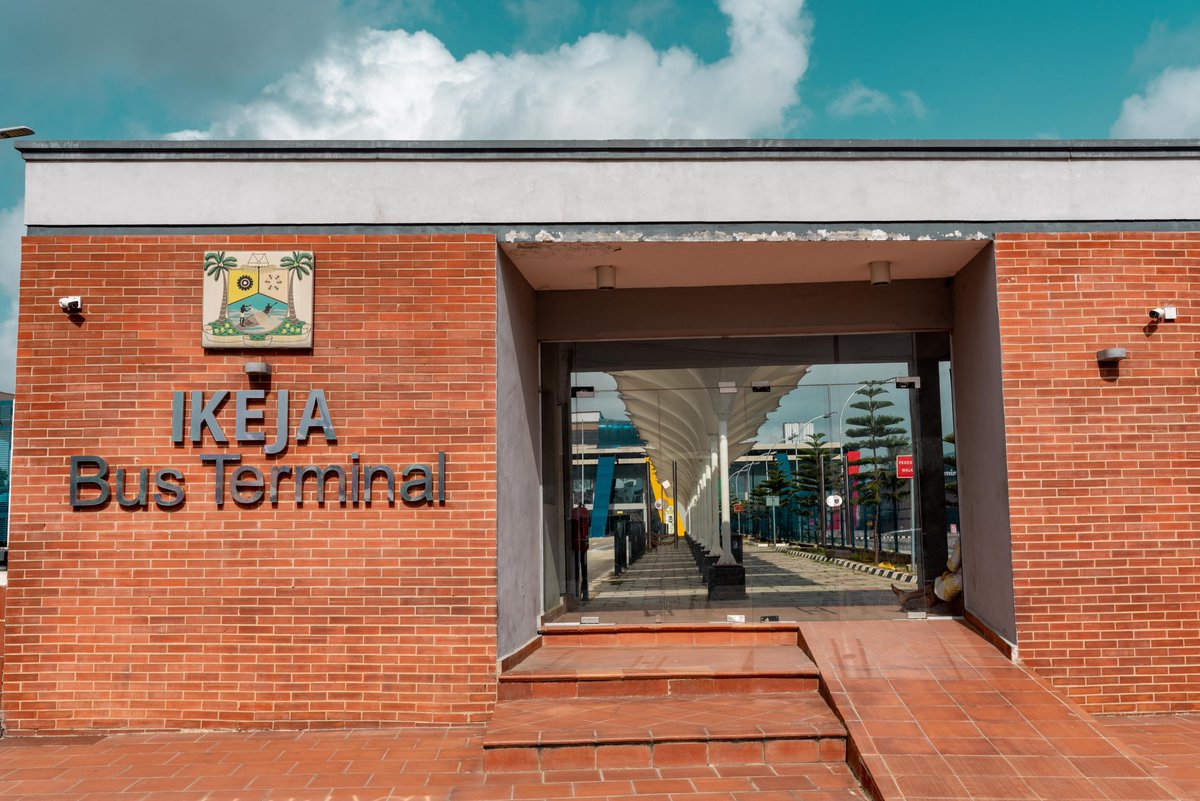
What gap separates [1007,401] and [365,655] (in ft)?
17.5

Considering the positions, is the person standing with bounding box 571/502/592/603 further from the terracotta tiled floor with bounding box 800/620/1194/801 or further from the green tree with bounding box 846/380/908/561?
the green tree with bounding box 846/380/908/561

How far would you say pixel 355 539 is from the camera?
743 cm

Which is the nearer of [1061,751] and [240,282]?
[1061,751]

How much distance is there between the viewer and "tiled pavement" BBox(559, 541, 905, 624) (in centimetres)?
916

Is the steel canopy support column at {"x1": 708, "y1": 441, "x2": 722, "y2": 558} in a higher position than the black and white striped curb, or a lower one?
higher

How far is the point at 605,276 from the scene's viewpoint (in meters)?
8.41

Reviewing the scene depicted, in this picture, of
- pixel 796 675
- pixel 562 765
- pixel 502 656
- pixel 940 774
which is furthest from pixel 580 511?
pixel 940 774

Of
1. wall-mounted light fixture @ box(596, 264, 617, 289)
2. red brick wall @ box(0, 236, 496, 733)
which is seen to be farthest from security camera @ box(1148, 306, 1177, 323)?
red brick wall @ box(0, 236, 496, 733)

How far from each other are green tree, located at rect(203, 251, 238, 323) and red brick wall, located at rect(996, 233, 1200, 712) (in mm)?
6103

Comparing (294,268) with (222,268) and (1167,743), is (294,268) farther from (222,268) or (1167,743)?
(1167,743)

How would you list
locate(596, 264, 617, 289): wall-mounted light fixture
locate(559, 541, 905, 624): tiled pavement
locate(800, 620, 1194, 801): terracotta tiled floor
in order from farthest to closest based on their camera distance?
locate(559, 541, 905, 624): tiled pavement
locate(596, 264, 617, 289): wall-mounted light fixture
locate(800, 620, 1194, 801): terracotta tiled floor

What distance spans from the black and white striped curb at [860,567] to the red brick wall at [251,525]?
3.44m

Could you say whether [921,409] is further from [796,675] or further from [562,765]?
[562,765]

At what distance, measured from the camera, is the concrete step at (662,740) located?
20.4 feet
